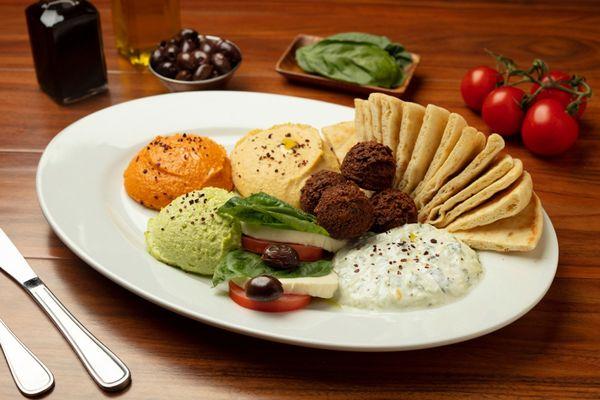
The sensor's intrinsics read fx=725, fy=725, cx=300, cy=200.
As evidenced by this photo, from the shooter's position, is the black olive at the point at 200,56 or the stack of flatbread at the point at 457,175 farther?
the black olive at the point at 200,56

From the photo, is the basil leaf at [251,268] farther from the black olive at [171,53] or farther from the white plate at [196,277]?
the black olive at [171,53]

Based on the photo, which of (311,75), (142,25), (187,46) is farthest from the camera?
(142,25)

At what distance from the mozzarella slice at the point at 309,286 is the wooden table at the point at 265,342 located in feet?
0.68

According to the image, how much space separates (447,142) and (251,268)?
104 cm

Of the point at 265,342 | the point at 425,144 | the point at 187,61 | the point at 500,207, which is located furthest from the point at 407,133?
the point at 187,61

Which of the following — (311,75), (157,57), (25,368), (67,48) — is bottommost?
(25,368)

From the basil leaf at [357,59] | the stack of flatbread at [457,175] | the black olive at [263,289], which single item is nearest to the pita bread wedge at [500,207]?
the stack of flatbread at [457,175]

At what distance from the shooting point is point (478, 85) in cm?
424

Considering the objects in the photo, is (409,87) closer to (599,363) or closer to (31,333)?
(599,363)

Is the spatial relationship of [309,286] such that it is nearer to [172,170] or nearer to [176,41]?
[172,170]

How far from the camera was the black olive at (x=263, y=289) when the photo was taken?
2.50m

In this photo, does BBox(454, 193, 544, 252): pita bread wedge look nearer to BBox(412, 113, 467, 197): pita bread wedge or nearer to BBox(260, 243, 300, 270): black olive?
BBox(412, 113, 467, 197): pita bread wedge

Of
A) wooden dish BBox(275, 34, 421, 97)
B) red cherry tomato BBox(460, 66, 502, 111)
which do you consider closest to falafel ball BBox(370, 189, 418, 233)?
wooden dish BBox(275, 34, 421, 97)

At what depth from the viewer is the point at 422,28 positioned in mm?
5238
